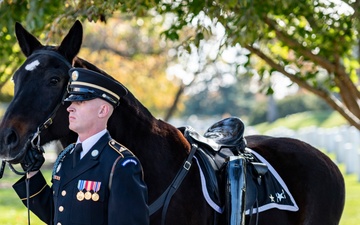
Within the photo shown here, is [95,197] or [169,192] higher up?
[169,192]

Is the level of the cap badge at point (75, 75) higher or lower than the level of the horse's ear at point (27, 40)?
lower

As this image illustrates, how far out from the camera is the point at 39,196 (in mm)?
3873

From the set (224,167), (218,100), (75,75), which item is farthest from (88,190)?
(218,100)

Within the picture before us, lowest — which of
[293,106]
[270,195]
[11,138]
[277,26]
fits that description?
[270,195]

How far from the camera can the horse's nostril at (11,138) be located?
4133 mm

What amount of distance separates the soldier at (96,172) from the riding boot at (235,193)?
1413mm

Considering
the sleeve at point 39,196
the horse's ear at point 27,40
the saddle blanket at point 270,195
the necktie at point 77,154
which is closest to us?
the necktie at point 77,154

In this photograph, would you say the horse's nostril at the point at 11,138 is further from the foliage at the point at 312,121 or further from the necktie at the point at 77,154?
the foliage at the point at 312,121

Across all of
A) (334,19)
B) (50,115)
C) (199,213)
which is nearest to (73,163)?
(50,115)

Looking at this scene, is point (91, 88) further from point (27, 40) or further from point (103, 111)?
point (27, 40)

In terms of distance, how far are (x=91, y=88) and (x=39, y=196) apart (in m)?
0.73

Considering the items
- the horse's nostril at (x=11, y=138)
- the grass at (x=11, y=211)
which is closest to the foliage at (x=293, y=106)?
the grass at (x=11, y=211)

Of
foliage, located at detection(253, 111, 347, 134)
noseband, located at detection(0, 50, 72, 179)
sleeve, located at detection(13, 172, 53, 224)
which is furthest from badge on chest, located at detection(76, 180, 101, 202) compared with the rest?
foliage, located at detection(253, 111, 347, 134)

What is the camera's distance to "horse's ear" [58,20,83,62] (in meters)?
4.50
